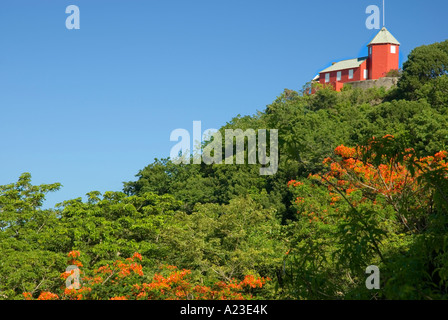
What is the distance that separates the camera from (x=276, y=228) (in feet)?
62.0

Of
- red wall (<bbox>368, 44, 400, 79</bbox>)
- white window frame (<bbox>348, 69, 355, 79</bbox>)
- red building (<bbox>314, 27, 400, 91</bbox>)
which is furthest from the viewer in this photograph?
white window frame (<bbox>348, 69, 355, 79</bbox>)

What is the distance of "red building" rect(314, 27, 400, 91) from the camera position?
4581cm

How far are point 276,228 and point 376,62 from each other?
30.3 meters

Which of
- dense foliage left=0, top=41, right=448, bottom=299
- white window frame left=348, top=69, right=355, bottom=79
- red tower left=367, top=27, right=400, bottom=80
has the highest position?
red tower left=367, top=27, right=400, bottom=80

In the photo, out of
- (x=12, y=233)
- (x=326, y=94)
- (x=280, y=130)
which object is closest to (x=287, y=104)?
(x=326, y=94)

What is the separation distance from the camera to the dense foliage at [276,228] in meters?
5.36

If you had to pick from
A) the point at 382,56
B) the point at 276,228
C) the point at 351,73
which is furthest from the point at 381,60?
the point at 276,228

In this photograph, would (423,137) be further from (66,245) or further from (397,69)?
(397,69)

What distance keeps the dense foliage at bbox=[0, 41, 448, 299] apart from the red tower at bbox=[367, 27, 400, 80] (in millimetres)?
11998

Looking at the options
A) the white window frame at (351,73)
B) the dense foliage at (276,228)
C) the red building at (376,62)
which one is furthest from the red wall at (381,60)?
the dense foliage at (276,228)

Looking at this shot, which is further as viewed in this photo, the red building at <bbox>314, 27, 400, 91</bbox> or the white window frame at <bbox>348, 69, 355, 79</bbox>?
the white window frame at <bbox>348, 69, 355, 79</bbox>

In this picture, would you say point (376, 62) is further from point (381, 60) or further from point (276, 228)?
point (276, 228)

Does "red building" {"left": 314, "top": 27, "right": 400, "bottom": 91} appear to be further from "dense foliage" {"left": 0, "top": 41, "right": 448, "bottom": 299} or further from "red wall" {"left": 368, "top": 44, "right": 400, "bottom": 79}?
"dense foliage" {"left": 0, "top": 41, "right": 448, "bottom": 299}

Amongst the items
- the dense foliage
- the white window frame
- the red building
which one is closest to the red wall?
the red building
